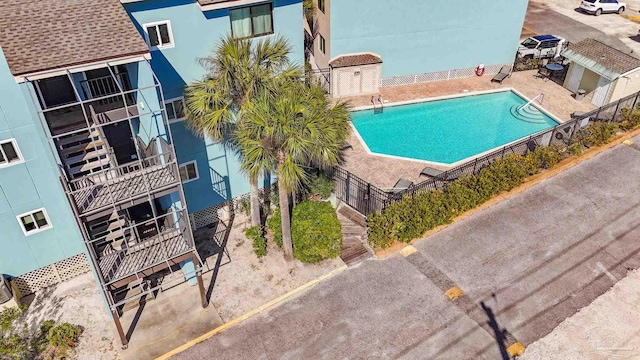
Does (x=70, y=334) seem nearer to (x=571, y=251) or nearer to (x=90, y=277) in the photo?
(x=90, y=277)

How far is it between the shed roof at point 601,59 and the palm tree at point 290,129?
72.1 ft

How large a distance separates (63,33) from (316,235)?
11984 millimetres

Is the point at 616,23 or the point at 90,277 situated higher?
the point at 616,23

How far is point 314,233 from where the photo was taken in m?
20.7

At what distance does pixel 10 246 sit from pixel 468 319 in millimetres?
18039

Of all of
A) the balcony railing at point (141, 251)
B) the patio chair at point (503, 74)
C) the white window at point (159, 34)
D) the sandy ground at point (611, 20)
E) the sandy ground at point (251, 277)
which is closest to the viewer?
the balcony railing at point (141, 251)

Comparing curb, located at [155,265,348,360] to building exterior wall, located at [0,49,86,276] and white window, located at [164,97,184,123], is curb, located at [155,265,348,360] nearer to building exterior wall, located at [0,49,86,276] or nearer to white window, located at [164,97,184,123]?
building exterior wall, located at [0,49,86,276]

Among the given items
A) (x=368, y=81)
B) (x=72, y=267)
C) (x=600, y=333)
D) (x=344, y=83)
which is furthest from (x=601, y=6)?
(x=72, y=267)

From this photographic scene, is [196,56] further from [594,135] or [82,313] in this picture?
[594,135]

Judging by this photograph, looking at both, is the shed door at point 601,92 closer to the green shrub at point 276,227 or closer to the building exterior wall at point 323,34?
A: the building exterior wall at point 323,34

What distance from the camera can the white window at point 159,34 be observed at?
711 inches

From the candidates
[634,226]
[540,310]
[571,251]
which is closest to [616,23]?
[634,226]

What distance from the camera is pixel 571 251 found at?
21375mm

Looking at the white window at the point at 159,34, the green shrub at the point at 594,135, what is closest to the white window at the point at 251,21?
the white window at the point at 159,34
